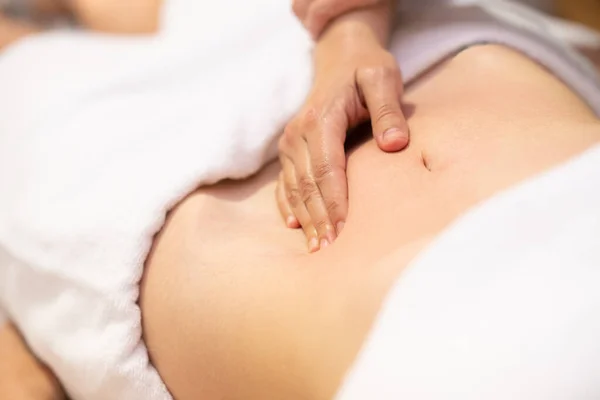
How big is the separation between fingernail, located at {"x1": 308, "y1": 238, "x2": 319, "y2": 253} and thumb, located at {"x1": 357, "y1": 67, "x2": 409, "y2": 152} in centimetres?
13

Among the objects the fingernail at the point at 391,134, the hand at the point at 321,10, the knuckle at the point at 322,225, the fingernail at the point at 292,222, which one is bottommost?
the fingernail at the point at 292,222

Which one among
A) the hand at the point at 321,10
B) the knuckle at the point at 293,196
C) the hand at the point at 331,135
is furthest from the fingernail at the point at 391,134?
the hand at the point at 321,10

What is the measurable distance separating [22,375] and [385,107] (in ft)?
1.72

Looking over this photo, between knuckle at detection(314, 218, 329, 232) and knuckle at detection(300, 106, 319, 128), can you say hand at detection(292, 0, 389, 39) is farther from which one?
knuckle at detection(314, 218, 329, 232)

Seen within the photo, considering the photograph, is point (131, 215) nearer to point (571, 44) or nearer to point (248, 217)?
point (248, 217)

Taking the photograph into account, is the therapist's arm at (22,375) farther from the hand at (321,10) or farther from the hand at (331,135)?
the hand at (321,10)

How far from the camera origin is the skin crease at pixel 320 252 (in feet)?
1.83

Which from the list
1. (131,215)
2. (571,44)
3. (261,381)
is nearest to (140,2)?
(131,215)

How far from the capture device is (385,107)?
2.38 feet

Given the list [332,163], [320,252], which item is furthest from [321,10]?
[320,252]

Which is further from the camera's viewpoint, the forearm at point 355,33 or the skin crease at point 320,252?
the forearm at point 355,33

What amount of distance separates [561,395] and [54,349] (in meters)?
0.54

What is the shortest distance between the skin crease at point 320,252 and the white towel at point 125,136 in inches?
1.4

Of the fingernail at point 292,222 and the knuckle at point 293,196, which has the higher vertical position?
the knuckle at point 293,196
